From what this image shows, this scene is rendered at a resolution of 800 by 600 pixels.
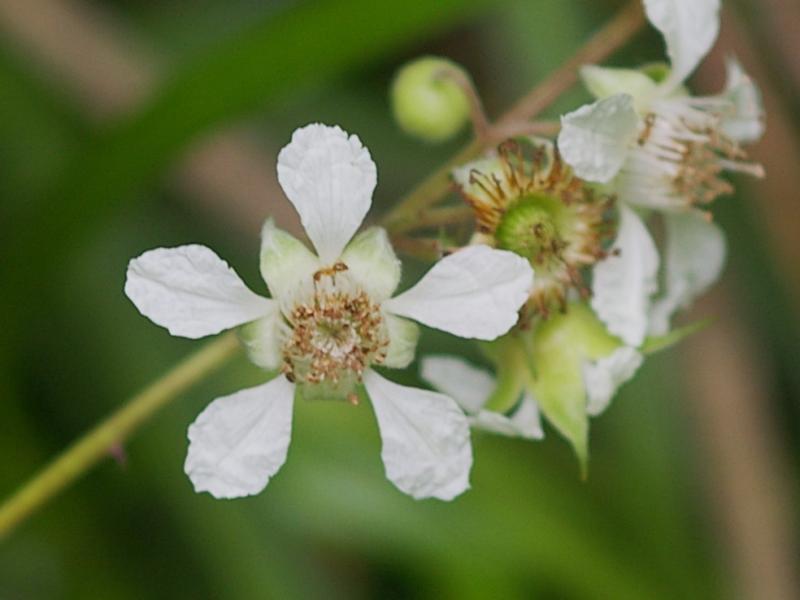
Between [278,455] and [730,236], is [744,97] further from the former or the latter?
[730,236]

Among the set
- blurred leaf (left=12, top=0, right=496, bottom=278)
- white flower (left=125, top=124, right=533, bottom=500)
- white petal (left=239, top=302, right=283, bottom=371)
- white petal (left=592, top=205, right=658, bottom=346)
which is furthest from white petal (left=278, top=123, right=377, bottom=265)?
blurred leaf (left=12, top=0, right=496, bottom=278)

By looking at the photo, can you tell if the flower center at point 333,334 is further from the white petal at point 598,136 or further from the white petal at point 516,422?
the white petal at point 598,136

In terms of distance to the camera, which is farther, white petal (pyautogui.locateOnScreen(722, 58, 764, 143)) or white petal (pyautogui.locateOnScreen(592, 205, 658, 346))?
white petal (pyautogui.locateOnScreen(722, 58, 764, 143))

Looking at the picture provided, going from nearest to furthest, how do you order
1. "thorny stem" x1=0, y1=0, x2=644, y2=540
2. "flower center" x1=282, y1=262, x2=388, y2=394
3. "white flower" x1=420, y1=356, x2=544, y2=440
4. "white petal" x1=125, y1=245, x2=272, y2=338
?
"white petal" x1=125, y1=245, x2=272, y2=338 < "flower center" x1=282, y1=262, x2=388, y2=394 < "thorny stem" x1=0, y1=0, x2=644, y2=540 < "white flower" x1=420, y1=356, x2=544, y2=440

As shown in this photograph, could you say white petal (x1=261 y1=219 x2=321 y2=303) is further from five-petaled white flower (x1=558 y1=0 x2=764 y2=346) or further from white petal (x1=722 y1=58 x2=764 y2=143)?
white petal (x1=722 y1=58 x2=764 y2=143)

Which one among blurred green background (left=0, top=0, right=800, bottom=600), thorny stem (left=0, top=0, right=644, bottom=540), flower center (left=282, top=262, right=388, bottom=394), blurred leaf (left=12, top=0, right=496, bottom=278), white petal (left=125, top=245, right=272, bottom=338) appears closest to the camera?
white petal (left=125, top=245, right=272, bottom=338)

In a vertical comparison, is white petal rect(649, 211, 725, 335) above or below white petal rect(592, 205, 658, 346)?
below

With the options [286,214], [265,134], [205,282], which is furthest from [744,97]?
[265,134]

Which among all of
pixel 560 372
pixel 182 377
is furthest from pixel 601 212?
pixel 182 377
